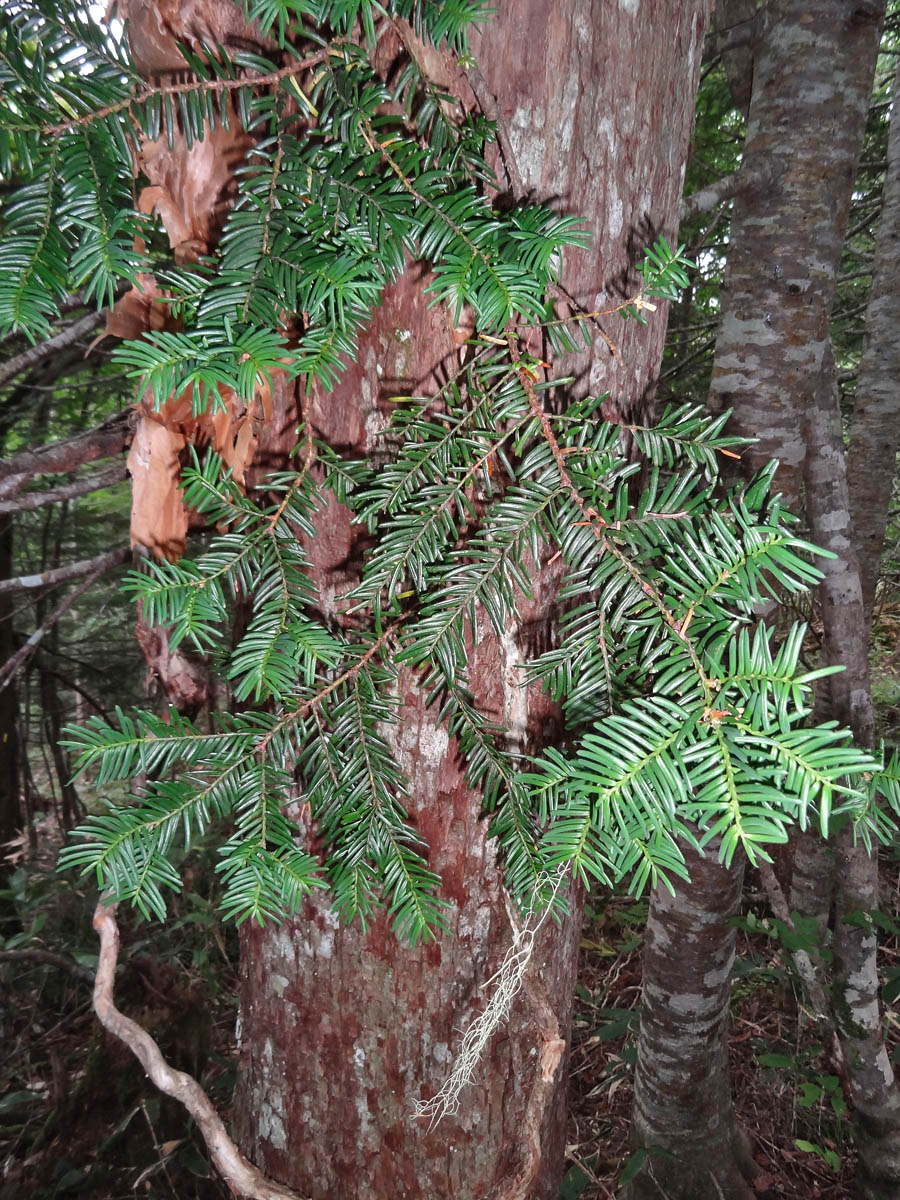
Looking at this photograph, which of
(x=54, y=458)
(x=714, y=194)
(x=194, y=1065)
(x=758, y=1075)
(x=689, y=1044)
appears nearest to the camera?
(x=54, y=458)

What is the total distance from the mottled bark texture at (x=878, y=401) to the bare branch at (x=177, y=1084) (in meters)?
3.03

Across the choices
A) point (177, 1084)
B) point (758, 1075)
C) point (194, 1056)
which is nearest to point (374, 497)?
point (177, 1084)

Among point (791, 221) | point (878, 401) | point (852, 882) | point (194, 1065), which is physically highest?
point (791, 221)

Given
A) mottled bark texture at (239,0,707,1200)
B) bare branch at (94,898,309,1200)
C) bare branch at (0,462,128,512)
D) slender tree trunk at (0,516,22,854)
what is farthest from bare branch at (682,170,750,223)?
slender tree trunk at (0,516,22,854)

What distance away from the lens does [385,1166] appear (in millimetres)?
963

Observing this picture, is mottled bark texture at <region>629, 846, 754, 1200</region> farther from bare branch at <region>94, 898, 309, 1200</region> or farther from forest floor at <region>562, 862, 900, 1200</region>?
bare branch at <region>94, 898, 309, 1200</region>

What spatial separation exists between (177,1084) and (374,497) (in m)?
0.76

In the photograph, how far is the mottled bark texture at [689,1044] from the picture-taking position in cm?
197

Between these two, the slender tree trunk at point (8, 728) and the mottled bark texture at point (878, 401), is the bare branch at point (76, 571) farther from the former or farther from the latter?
the mottled bark texture at point (878, 401)

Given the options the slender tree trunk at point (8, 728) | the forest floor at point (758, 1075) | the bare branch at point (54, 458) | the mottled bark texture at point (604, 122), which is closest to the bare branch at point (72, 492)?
the bare branch at point (54, 458)

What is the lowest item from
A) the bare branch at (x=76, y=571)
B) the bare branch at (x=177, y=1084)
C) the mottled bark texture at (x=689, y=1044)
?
the mottled bark texture at (x=689, y=1044)

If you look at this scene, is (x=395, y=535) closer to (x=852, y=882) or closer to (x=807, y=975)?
(x=852, y=882)

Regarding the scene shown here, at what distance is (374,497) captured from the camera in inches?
28.5

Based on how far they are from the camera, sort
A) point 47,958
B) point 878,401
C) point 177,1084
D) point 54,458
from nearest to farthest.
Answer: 1. point 177,1084
2. point 54,458
3. point 47,958
4. point 878,401
